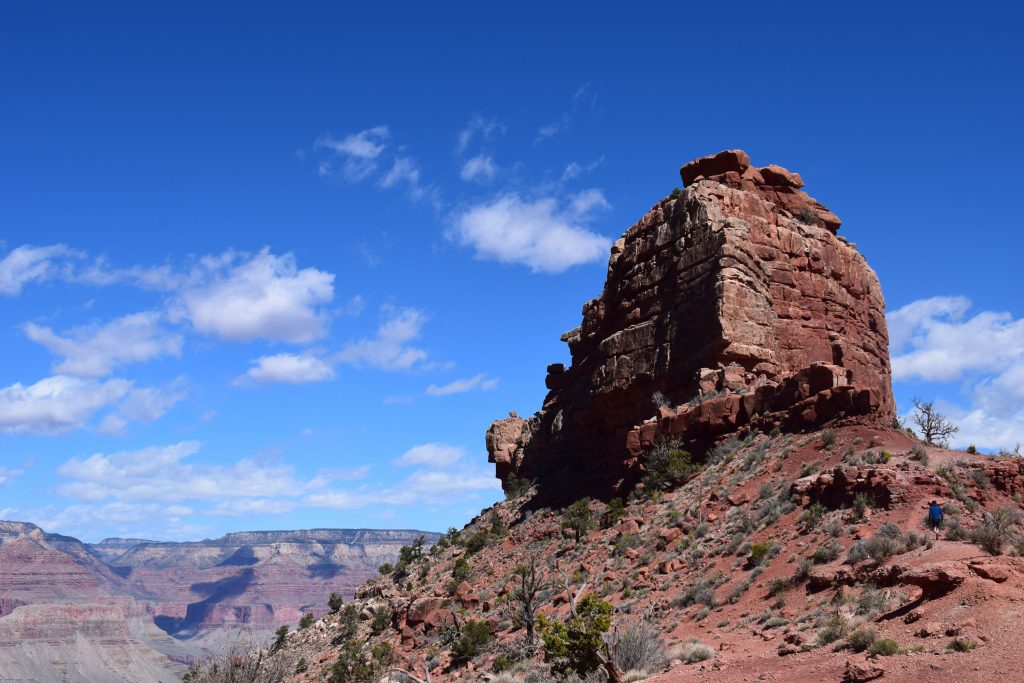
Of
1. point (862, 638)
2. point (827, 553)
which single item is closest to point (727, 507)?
point (827, 553)

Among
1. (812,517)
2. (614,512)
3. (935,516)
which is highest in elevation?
(614,512)

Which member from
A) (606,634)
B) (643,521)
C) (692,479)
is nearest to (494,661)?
(606,634)

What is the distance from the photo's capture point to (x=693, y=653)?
20.3 metres

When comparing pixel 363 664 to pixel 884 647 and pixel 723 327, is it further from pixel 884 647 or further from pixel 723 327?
pixel 884 647

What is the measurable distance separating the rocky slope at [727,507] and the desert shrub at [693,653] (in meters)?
0.06

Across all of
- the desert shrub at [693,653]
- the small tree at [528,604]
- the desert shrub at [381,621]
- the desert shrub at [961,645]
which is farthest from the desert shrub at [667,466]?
the desert shrub at [961,645]

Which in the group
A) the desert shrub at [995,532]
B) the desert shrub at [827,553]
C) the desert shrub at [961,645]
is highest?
the desert shrub at [995,532]

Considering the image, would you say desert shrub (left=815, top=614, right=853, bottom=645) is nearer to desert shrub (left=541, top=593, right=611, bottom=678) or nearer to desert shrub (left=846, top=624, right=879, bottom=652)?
desert shrub (left=846, top=624, right=879, bottom=652)

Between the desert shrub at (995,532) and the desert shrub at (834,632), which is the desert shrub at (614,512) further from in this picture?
the desert shrub at (834,632)

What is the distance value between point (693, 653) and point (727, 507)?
488 inches

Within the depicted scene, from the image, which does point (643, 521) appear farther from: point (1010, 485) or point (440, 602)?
point (1010, 485)

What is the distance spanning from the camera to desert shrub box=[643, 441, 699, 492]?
1479 inches

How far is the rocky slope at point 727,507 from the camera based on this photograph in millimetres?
18781

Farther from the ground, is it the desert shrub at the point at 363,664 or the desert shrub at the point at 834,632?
the desert shrub at the point at 834,632
